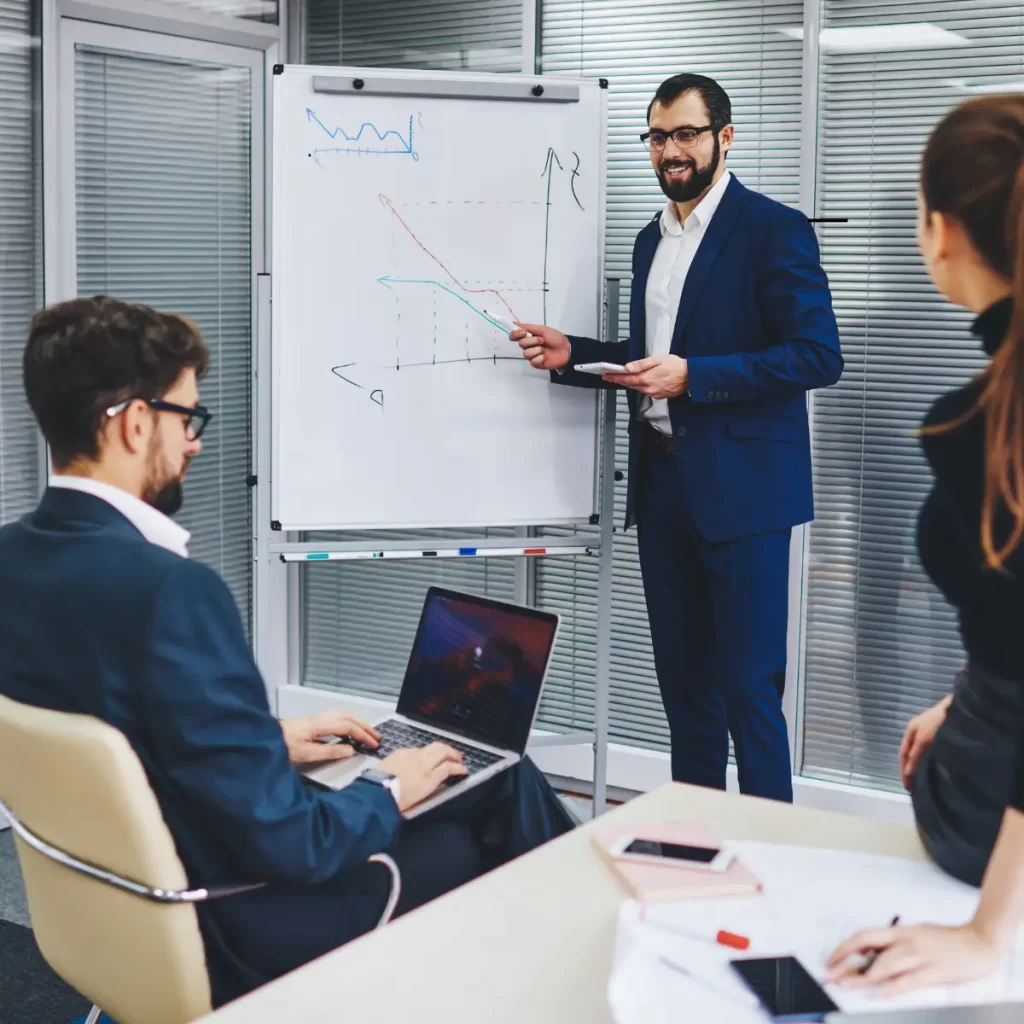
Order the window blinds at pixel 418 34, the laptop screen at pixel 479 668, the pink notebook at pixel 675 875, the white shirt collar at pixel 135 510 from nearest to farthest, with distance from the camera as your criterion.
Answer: the pink notebook at pixel 675 875 → the white shirt collar at pixel 135 510 → the laptop screen at pixel 479 668 → the window blinds at pixel 418 34

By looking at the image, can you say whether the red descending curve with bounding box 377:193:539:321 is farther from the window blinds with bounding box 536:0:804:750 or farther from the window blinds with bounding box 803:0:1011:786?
the window blinds with bounding box 803:0:1011:786

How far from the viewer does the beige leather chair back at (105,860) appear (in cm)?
129

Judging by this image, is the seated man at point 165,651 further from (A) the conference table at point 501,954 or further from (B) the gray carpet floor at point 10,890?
(B) the gray carpet floor at point 10,890

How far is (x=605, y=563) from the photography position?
315 cm

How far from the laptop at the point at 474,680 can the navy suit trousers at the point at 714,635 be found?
A: 834mm

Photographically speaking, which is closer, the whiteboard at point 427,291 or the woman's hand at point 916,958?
the woman's hand at point 916,958

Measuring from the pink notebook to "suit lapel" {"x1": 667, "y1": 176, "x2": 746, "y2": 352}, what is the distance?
1701 millimetres

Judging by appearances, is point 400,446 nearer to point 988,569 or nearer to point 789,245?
point 789,245

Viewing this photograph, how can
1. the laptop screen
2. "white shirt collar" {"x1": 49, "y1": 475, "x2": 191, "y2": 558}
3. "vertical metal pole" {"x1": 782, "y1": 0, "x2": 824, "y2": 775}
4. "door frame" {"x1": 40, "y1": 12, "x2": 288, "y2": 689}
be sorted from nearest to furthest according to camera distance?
"white shirt collar" {"x1": 49, "y1": 475, "x2": 191, "y2": 558} < the laptop screen < "vertical metal pole" {"x1": 782, "y1": 0, "x2": 824, "y2": 775} < "door frame" {"x1": 40, "y1": 12, "x2": 288, "y2": 689}

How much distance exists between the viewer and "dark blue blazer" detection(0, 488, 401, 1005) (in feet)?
4.38

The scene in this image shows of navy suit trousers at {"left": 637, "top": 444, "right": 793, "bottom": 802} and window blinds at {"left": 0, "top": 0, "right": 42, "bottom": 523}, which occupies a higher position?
window blinds at {"left": 0, "top": 0, "right": 42, "bottom": 523}

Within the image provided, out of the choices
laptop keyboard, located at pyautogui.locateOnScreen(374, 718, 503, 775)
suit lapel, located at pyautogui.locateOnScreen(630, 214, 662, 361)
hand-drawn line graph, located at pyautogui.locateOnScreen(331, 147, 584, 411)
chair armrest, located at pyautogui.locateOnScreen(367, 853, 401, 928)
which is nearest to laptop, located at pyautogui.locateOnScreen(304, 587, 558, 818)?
laptop keyboard, located at pyautogui.locateOnScreen(374, 718, 503, 775)

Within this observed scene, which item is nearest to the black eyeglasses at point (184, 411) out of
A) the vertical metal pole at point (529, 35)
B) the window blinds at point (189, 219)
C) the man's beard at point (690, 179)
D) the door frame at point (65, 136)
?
the man's beard at point (690, 179)

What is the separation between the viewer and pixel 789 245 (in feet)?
9.01
